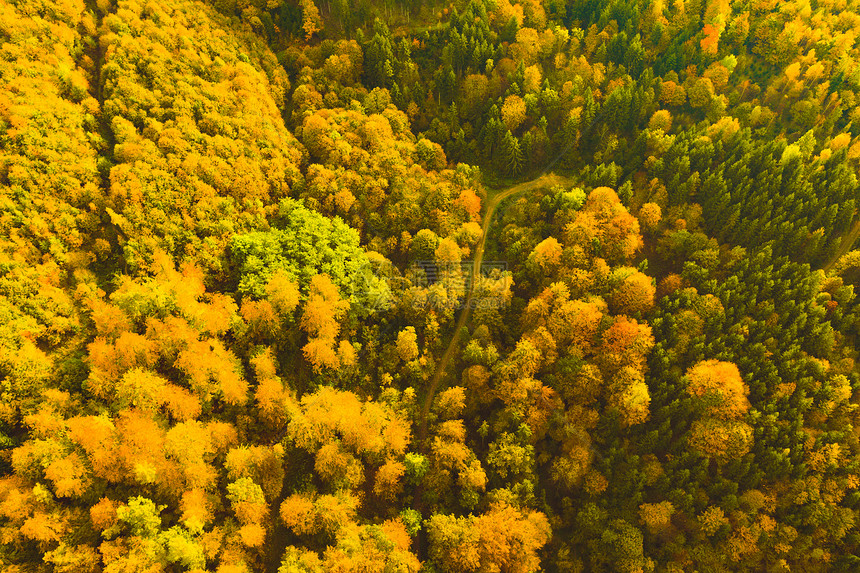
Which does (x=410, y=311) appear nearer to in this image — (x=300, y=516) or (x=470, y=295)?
(x=470, y=295)

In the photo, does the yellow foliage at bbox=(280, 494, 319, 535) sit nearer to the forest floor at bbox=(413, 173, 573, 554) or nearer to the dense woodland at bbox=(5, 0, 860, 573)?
the dense woodland at bbox=(5, 0, 860, 573)

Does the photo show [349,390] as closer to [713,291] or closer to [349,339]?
[349,339]

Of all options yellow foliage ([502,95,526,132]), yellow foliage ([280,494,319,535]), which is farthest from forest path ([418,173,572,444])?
yellow foliage ([280,494,319,535])

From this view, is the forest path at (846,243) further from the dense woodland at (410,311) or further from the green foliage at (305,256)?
the green foliage at (305,256)

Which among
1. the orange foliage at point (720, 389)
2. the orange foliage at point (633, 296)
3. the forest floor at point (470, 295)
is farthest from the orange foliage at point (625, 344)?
the forest floor at point (470, 295)

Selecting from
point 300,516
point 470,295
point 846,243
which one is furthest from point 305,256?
point 846,243

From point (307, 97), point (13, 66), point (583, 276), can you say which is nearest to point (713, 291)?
point (583, 276)
